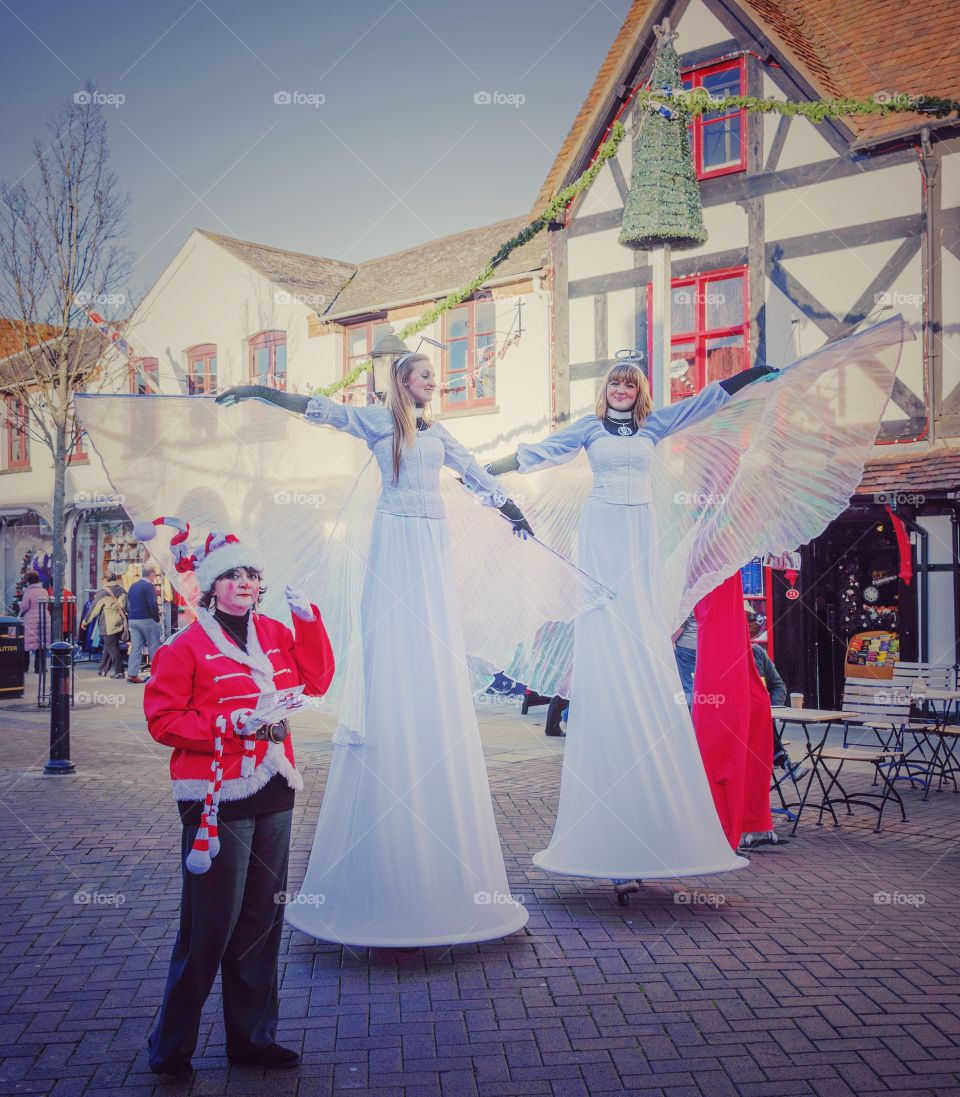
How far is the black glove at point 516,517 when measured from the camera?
532 cm

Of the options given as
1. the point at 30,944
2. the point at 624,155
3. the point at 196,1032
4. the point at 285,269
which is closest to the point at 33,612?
the point at 285,269

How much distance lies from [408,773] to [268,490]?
144 cm

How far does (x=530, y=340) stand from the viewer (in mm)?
17688

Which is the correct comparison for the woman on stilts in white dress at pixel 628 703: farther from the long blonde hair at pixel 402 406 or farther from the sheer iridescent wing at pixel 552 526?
the long blonde hair at pixel 402 406

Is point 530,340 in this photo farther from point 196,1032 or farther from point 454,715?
point 196,1032

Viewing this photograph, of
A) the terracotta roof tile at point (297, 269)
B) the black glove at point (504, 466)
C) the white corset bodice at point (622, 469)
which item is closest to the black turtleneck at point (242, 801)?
the black glove at point (504, 466)

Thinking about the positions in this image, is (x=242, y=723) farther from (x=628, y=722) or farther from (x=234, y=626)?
(x=628, y=722)

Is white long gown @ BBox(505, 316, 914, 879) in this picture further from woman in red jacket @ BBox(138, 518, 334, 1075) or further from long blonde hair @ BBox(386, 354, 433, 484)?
woman in red jacket @ BBox(138, 518, 334, 1075)

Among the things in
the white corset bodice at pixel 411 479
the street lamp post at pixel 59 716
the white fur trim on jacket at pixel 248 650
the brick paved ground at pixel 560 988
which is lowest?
the brick paved ground at pixel 560 988

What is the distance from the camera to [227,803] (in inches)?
141

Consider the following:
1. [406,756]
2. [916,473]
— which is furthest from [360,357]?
[406,756]

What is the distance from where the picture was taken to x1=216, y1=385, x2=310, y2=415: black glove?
4.57 metres

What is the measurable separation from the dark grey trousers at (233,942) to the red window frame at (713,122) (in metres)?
12.9

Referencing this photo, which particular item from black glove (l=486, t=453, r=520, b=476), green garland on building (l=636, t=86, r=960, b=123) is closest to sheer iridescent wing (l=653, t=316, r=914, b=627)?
black glove (l=486, t=453, r=520, b=476)
